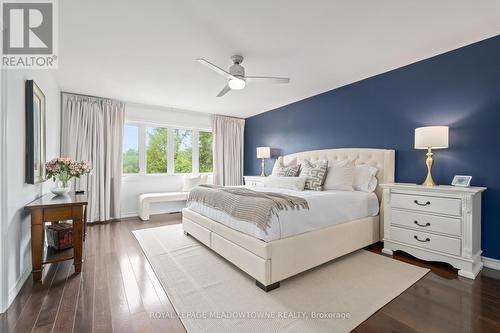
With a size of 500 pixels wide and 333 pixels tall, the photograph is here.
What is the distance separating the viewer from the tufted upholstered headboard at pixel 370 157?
3236mm

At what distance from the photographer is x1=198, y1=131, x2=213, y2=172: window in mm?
6070

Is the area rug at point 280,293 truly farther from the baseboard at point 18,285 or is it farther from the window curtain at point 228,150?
the window curtain at point 228,150

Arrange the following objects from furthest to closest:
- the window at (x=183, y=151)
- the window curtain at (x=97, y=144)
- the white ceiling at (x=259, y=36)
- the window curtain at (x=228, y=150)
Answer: the window curtain at (x=228, y=150), the window at (x=183, y=151), the window curtain at (x=97, y=144), the white ceiling at (x=259, y=36)

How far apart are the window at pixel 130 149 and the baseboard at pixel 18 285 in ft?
9.74

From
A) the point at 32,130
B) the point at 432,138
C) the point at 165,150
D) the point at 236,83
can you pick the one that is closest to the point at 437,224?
the point at 432,138

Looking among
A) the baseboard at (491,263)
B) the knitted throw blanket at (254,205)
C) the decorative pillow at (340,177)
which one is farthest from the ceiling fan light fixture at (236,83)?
the baseboard at (491,263)

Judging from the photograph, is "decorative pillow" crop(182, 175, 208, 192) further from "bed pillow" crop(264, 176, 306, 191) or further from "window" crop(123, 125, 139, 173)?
"bed pillow" crop(264, 176, 306, 191)

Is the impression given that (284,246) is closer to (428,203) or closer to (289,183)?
(289,183)

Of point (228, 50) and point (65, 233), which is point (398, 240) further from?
point (65, 233)

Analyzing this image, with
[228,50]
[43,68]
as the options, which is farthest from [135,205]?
[228,50]

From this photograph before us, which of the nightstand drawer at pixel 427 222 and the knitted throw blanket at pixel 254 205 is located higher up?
the knitted throw blanket at pixel 254 205

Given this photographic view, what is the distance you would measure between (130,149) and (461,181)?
5722mm

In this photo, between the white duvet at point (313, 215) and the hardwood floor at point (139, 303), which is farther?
the white duvet at point (313, 215)

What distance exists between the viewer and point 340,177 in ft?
11.0
